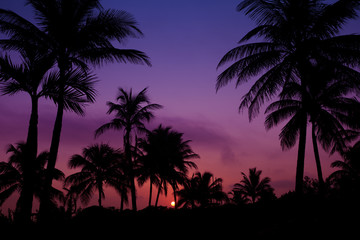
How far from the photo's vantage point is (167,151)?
2820 cm

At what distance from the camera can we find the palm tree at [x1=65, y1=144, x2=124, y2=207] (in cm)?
2728

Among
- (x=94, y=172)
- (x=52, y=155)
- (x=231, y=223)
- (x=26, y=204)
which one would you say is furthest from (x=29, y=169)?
(x=94, y=172)

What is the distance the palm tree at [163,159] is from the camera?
2795 centimetres

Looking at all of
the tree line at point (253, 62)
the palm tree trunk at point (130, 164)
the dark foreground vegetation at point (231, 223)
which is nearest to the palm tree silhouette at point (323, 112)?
the tree line at point (253, 62)

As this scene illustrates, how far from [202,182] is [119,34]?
1245 inches

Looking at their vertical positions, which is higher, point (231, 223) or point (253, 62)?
point (253, 62)

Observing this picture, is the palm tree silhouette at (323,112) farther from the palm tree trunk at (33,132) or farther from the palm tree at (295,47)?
the palm tree trunk at (33,132)

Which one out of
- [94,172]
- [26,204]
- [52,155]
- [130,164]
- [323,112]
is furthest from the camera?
[94,172]

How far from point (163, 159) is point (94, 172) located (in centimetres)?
669

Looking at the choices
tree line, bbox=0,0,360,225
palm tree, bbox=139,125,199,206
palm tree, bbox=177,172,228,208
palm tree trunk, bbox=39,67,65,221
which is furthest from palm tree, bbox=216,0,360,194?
palm tree, bbox=177,172,228,208

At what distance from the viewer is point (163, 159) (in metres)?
28.0

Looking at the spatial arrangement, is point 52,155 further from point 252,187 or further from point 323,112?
point 252,187

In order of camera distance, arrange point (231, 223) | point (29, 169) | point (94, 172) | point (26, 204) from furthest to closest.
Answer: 1. point (94, 172)
2. point (29, 169)
3. point (26, 204)
4. point (231, 223)

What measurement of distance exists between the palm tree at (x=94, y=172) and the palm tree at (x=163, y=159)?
2.53 m
